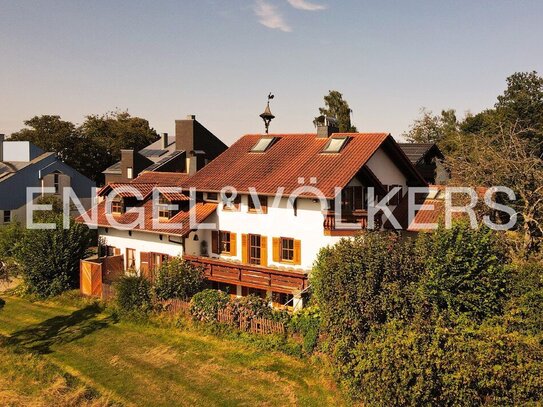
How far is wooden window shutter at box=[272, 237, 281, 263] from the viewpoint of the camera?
25500 millimetres

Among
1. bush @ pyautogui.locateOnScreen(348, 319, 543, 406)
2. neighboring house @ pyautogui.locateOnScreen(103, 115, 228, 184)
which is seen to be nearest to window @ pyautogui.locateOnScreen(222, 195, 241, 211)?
bush @ pyautogui.locateOnScreen(348, 319, 543, 406)

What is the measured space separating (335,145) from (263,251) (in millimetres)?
7230

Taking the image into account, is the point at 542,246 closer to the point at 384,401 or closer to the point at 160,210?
the point at 384,401

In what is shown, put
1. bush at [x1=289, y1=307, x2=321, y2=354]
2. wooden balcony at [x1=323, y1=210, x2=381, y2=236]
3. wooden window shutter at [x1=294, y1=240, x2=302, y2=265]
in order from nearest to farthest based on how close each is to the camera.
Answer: bush at [x1=289, y1=307, x2=321, y2=354] < wooden balcony at [x1=323, y1=210, x2=381, y2=236] < wooden window shutter at [x1=294, y1=240, x2=302, y2=265]

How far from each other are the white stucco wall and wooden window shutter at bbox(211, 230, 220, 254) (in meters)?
1.82

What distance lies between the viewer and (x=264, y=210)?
85.5 feet

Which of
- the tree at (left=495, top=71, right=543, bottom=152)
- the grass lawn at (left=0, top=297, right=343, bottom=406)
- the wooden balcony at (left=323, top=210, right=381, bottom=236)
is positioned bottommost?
the grass lawn at (left=0, top=297, right=343, bottom=406)

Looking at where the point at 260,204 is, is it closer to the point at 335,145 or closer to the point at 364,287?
the point at 335,145

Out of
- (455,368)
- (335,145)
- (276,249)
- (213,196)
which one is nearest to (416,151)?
(335,145)

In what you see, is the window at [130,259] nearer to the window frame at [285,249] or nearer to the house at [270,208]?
the house at [270,208]

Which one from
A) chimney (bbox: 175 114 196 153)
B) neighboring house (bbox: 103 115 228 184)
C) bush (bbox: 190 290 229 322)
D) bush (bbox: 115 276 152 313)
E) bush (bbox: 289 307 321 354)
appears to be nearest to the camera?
bush (bbox: 289 307 321 354)

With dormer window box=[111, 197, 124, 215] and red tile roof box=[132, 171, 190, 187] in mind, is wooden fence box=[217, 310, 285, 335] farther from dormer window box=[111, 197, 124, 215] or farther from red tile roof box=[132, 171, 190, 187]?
red tile roof box=[132, 171, 190, 187]

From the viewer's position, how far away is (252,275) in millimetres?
24344

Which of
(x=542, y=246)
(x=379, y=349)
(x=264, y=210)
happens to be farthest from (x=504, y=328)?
(x=264, y=210)
